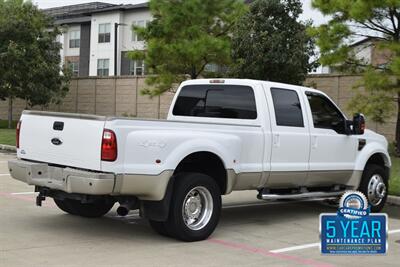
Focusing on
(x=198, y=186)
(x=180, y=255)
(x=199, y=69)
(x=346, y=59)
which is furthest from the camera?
(x=199, y=69)

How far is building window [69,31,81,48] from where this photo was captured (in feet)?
190

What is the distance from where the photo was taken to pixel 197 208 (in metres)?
7.44

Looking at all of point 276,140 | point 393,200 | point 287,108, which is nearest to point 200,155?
point 276,140

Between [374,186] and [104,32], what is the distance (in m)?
47.3

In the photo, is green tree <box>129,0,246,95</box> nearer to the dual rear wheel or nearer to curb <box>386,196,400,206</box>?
curb <box>386,196,400,206</box>

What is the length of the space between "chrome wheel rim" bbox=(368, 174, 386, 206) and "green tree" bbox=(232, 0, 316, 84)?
1139 cm

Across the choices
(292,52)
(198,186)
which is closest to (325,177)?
(198,186)

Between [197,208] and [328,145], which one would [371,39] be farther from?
[197,208]

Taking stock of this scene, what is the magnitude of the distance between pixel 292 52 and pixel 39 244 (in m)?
15.6

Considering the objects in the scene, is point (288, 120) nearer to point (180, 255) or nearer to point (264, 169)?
point (264, 169)

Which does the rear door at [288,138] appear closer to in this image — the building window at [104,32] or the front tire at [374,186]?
the front tire at [374,186]

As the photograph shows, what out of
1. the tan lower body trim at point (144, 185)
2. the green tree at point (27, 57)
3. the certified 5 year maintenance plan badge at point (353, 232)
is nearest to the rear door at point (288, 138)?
the tan lower body trim at point (144, 185)

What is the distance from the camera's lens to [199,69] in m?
24.0

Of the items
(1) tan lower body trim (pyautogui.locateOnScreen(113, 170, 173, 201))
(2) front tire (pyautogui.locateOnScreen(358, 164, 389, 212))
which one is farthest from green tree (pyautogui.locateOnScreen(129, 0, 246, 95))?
(1) tan lower body trim (pyautogui.locateOnScreen(113, 170, 173, 201))
